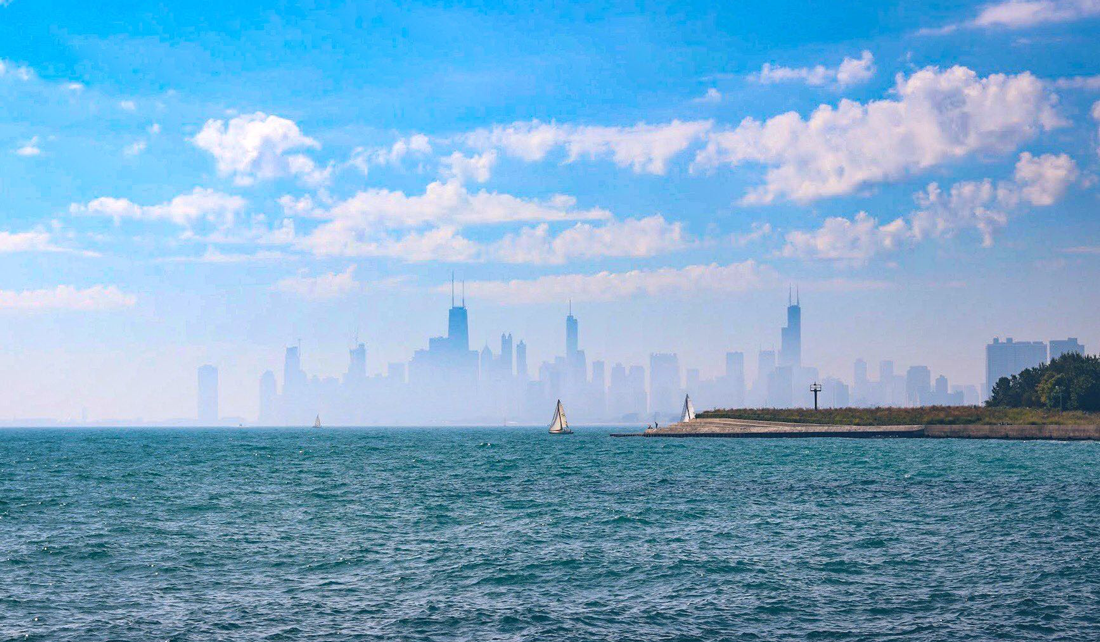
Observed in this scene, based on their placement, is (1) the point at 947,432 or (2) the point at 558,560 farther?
(1) the point at 947,432

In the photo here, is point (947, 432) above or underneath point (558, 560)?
underneath

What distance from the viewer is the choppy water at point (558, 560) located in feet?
104

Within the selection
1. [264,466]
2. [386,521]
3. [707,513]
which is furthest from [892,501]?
[264,466]

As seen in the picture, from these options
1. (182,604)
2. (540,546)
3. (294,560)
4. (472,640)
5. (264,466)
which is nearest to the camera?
(472,640)

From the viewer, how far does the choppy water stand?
3156cm

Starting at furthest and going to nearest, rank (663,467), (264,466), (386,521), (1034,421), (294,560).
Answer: (1034,421) < (264,466) < (663,467) < (386,521) < (294,560)

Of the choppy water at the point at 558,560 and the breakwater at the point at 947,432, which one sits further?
the breakwater at the point at 947,432

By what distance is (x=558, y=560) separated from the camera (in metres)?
43.1

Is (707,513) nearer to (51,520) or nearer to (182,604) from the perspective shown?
(182,604)

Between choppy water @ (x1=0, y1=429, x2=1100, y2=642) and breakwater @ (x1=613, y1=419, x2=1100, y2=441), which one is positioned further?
breakwater @ (x1=613, y1=419, x2=1100, y2=441)

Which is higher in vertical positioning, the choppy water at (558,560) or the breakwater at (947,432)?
the choppy water at (558,560)

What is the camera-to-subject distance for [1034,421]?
182875 millimetres

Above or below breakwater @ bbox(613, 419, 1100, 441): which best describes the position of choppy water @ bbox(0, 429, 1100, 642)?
above

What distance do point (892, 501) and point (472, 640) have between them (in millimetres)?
44909
